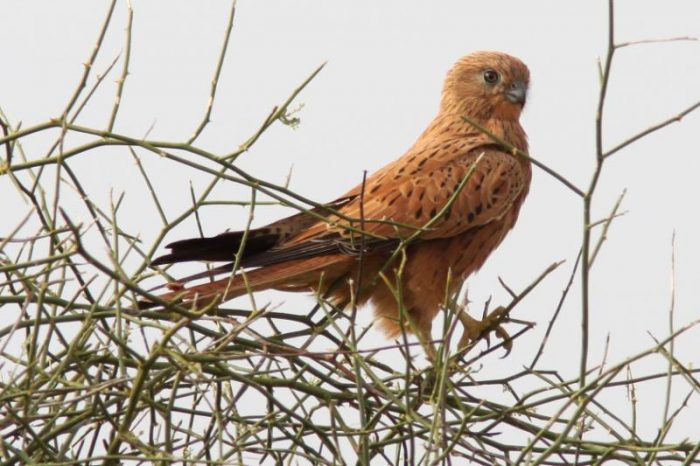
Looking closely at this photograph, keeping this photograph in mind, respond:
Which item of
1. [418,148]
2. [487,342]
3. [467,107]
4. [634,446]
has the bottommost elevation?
[634,446]

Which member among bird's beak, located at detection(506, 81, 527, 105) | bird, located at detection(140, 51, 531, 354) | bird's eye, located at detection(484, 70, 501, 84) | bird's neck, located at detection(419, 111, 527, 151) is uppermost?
bird's eye, located at detection(484, 70, 501, 84)

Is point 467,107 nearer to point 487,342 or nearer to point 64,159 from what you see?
point 487,342

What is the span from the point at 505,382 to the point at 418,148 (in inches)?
88.8

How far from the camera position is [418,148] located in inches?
207

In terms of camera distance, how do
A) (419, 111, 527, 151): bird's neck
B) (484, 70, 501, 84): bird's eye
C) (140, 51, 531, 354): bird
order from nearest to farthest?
(140, 51, 531, 354): bird → (419, 111, 527, 151): bird's neck → (484, 70, 501, 84): bird's eye

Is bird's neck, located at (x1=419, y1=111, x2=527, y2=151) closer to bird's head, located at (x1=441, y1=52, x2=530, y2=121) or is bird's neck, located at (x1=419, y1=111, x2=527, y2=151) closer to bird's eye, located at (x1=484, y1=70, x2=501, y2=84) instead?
bird's head, located at (x1=441, y1=52, x2=530, y2=121)

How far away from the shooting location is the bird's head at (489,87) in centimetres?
552

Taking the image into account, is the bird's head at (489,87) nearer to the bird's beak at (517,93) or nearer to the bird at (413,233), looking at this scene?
the bird's beak at (517,93)

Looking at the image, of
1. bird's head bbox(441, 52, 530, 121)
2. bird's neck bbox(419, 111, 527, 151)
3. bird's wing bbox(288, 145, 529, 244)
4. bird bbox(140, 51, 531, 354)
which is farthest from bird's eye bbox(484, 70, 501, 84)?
bird's wing bbox(288, 145, 529, 244)

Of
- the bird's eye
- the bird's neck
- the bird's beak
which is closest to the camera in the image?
the bird's neck

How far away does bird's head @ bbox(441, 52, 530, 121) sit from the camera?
552 centimetres

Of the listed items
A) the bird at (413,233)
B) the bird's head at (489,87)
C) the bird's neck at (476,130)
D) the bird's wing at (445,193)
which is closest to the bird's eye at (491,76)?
the bird's head at (489,87)

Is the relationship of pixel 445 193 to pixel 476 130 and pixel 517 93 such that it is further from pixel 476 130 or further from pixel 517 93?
pixel 517 93

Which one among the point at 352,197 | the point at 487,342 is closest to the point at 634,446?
the point at 487,342
